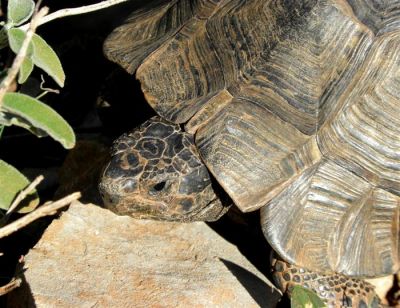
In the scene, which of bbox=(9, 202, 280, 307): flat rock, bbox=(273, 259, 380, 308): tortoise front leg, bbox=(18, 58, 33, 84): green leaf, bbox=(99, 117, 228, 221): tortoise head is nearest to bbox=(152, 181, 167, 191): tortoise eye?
bbox=(99, 117, 228, 221): tortoise head

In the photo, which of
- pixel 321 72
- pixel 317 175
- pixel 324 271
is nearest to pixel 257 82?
pixel 321 72

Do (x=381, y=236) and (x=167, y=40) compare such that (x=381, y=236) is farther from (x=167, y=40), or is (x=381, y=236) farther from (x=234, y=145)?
(x=167, y=40)

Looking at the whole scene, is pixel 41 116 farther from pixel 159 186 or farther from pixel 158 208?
pixel 158 208

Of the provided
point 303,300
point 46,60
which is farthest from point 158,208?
point 46,60

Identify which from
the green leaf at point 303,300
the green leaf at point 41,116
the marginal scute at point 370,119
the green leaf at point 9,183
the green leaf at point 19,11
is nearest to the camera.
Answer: the green leaf at point 41,116

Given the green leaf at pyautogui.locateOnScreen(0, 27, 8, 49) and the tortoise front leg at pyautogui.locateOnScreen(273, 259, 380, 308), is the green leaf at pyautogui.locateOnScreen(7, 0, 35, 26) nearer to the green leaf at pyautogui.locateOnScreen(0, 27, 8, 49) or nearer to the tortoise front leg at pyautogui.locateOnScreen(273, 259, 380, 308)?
the green leaf at pyautogui.locateOnScreen(0, 27, 8, 49)

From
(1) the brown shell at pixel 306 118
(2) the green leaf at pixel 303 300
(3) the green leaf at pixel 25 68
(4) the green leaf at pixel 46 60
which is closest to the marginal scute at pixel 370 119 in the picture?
(1) the brown shell at pixel 306 118

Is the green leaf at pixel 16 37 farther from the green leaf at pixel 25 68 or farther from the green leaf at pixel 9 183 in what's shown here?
the green leaf at pixel 9 183
